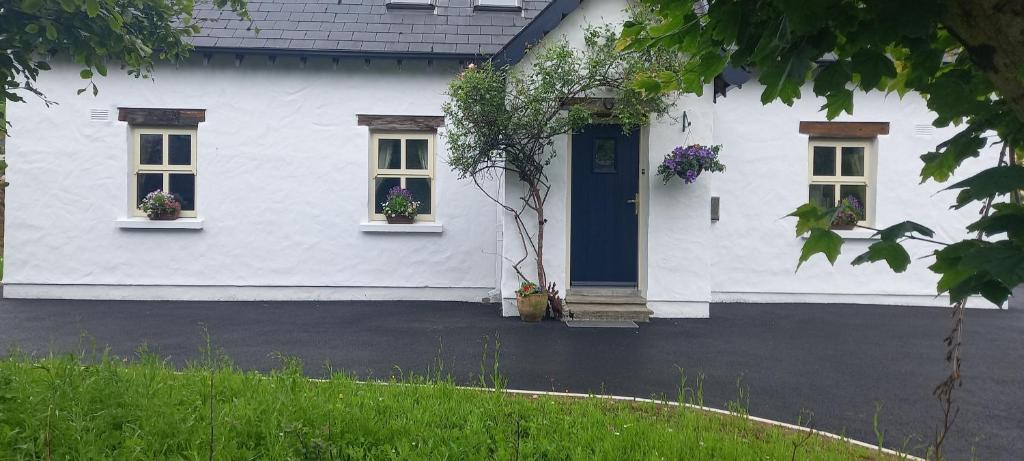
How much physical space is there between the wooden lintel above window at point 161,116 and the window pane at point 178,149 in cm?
26

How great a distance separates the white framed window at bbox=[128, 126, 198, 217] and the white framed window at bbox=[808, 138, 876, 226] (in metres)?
9.18

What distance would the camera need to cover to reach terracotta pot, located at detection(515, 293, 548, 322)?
26.2 feet

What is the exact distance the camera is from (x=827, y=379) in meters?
5.64

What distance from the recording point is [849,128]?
9969 mm

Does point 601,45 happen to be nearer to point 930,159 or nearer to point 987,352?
point 987,352

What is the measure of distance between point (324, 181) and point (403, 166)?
116 centimetres

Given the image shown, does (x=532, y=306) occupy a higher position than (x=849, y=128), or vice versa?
(x=849, y=128)

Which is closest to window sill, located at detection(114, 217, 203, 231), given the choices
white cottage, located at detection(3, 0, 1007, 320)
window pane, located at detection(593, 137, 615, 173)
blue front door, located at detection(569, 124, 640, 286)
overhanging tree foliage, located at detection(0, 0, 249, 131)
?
white cottage, located at detection(3, 0, 1007, 320)

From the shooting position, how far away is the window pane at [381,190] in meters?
10.1

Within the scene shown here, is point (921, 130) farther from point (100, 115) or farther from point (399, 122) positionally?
point (100, 115)

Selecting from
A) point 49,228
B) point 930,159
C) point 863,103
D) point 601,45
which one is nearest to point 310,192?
point 49,228

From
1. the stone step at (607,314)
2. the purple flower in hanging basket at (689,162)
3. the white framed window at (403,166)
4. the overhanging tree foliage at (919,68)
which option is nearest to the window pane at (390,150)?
the white framed window at (403,166)

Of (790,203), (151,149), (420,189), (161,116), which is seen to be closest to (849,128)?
(790,203)

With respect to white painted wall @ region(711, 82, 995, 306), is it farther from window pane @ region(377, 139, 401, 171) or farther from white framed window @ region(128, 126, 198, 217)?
white framed window @ region(128, 126, 198, 217)
